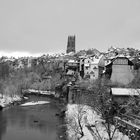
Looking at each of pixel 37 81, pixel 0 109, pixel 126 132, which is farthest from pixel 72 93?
pixel 37 81

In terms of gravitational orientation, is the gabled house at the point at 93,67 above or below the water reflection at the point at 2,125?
above

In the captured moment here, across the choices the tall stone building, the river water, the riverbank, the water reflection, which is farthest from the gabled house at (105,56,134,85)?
the tall stone building

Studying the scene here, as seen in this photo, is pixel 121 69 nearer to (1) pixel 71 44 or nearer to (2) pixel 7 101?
(2) pixel 7 101

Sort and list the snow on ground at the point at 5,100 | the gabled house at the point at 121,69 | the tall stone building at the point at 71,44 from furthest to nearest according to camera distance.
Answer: the tall stone building at the point at 71,44, the snow on ground at the point at 5,100, the gabled house at the point at 121,69

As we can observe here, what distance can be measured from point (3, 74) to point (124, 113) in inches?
2507

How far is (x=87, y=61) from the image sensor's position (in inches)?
1891

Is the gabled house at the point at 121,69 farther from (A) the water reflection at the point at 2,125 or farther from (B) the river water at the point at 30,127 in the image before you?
(A) the water reflection at the point at 2,125

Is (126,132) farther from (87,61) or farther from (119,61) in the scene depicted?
(87,61)

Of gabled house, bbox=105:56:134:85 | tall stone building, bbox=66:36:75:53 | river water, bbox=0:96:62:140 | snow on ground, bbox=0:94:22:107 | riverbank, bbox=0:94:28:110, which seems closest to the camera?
river water, bbox=0:96:62:140

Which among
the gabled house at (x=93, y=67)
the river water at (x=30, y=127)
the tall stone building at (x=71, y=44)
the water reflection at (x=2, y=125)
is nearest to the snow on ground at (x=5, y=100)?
the river water at (x=30, y=127)

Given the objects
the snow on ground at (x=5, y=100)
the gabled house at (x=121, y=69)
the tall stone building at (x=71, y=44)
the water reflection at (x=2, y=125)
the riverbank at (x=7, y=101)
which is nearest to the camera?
the water reflection at (x=2, y=125)

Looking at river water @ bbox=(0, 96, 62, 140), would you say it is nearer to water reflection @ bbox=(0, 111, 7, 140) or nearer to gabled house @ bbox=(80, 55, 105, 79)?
water reflection @ bbox=(0, 111, 7, 140)

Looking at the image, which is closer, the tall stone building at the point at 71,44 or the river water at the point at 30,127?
the river water at the point at 30,127

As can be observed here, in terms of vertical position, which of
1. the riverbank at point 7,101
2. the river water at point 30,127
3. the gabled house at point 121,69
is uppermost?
the gabled house at point 121,69
